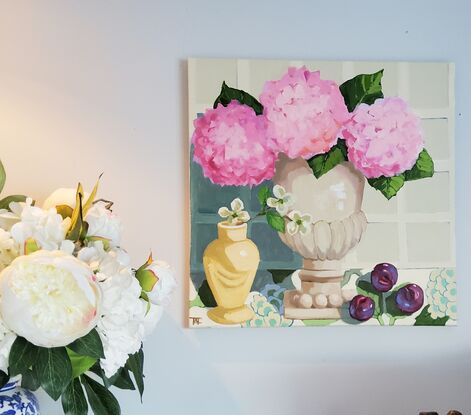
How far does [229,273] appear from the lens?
141 cm

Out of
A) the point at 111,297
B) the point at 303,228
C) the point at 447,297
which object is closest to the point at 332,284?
the point at 303,228

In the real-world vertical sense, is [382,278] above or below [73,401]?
above

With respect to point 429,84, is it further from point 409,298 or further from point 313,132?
point 409,298

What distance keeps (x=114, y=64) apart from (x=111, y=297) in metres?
0.60

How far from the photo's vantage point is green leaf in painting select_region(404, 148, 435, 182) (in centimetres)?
145

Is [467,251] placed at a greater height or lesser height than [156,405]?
greater

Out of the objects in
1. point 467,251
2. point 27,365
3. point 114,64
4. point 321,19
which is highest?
point 321,19

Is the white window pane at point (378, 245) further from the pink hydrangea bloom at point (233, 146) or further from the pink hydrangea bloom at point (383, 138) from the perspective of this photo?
the pink hydrangea bloom at point (233, 146)

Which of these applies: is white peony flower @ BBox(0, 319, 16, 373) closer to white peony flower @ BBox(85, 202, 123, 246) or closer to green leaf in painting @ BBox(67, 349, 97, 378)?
green leaf in painting @ BBox(67, 349, 97, 378)

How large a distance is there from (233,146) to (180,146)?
0.38ft

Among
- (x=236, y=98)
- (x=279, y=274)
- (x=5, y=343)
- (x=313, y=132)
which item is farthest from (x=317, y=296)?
(x=5, y=343)

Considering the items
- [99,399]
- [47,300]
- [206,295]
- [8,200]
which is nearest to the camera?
[47,300]

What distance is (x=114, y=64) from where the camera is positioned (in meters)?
1.42

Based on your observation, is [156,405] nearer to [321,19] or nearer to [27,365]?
[27,365]
